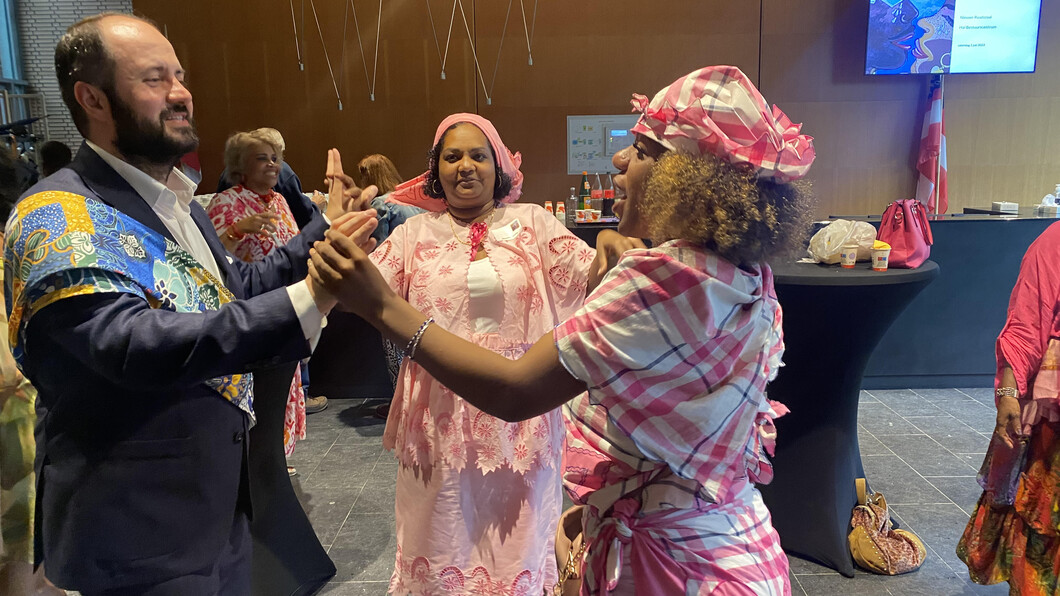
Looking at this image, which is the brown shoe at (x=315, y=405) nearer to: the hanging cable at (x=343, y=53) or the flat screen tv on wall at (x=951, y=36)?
the hanging cable at (x=343, y=53)

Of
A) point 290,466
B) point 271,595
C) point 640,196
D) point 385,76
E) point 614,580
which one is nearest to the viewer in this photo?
point 614,580

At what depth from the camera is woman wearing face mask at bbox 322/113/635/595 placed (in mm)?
2012

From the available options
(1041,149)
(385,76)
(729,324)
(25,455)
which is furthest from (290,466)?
(1041,149)

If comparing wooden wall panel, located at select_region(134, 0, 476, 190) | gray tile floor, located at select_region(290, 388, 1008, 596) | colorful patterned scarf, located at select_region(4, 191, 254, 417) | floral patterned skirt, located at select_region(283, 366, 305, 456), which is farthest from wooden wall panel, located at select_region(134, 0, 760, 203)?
colorful patterned scarf, located at select_region(4, 191, 254, 417)

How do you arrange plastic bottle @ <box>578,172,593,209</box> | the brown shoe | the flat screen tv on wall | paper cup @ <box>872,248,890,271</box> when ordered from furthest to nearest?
the flat screen tv on wall
plastic bottle @ <box>578,172,593,209</box>
the brown shoe
paper cup @ <box>872,248,890,271</box>

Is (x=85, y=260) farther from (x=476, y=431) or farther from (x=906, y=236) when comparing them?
(x=906, y=236)

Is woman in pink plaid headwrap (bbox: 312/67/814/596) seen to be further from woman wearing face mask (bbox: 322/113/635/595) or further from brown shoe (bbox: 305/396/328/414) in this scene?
brown shoe (bbox: 305/396/328/414)

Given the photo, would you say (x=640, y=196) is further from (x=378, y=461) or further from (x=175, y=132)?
(x=378, y=461)

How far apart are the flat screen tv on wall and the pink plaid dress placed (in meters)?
5.47

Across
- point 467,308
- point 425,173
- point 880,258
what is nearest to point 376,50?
point 425,173

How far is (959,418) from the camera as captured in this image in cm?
411

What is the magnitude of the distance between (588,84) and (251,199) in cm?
334

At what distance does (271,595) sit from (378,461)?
1.35 meters

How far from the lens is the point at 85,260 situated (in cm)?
105
